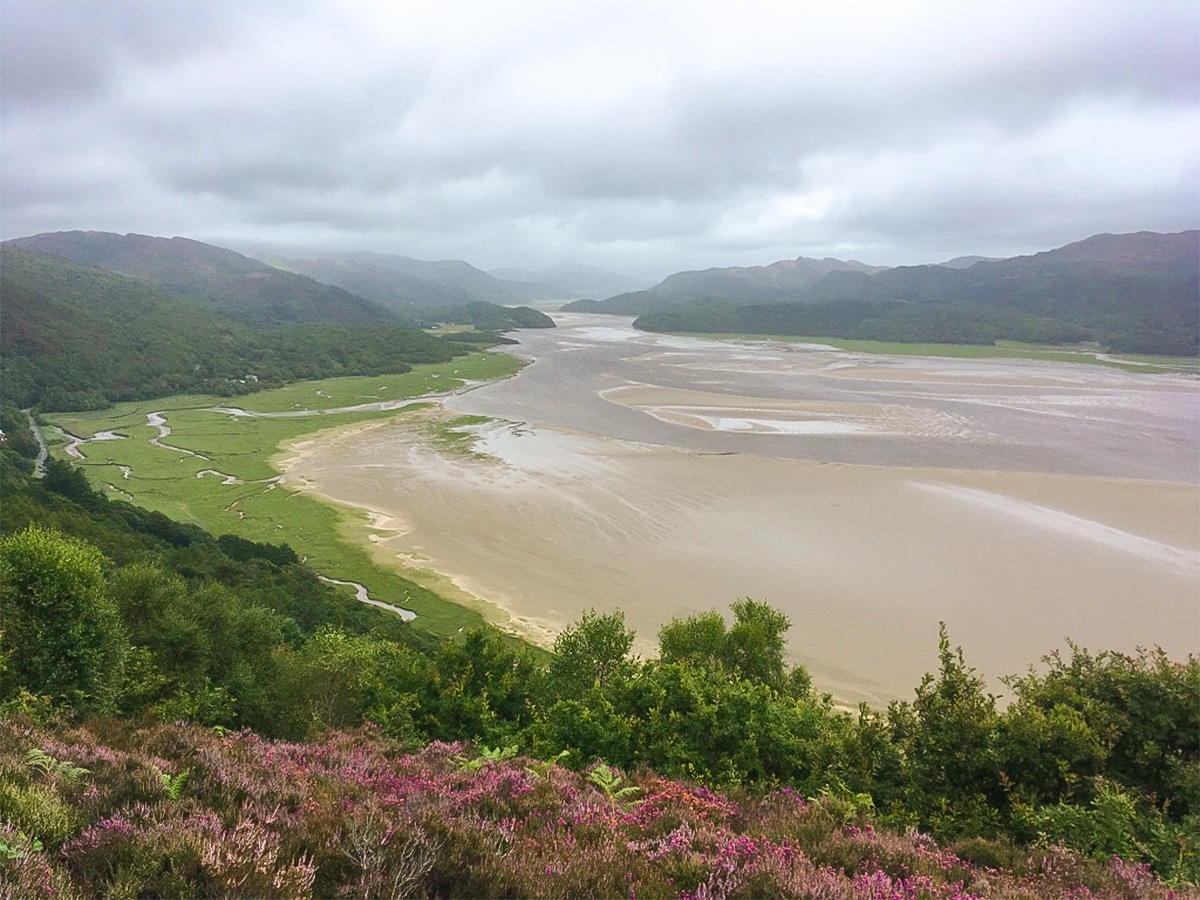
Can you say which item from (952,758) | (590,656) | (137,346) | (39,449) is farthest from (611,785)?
(137,346)

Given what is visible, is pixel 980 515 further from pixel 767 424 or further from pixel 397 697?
pixel 397 697

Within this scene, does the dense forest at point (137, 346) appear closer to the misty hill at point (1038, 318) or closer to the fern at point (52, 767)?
the misty hill at point (1038, 318)

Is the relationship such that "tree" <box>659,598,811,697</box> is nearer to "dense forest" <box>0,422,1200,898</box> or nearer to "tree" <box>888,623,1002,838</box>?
"dense forest" <box>0,422,1200,898</box>

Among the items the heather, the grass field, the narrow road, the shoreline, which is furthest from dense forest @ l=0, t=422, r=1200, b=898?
the narrow road

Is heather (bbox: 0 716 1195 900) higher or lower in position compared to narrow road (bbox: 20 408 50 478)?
higher

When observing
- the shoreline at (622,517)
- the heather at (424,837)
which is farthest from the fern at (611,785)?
the shoreline at (622,517)

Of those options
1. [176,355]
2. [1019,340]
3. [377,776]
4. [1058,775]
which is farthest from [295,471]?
[1019,340]
